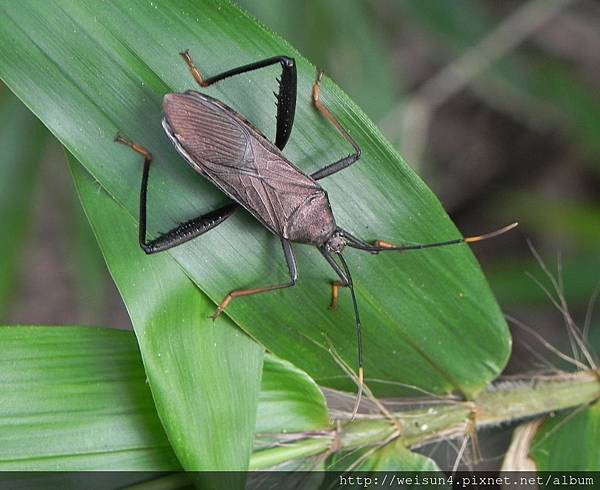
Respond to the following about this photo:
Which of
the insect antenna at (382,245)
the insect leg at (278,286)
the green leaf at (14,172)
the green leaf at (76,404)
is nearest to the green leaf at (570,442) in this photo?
the insect antenna at (382,245)

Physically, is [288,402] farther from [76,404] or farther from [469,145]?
[469,145]

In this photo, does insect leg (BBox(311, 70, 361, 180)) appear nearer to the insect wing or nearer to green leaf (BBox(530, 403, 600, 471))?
the insect wing

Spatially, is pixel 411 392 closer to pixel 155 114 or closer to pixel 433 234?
pixel 433 234

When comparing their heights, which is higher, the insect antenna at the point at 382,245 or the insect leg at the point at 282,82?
the insect leg at the point at 282,82

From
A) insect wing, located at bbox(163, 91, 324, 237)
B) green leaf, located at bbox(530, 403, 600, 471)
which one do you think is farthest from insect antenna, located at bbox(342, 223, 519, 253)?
green leaf, located at bbox(530, 403, 600, 471)

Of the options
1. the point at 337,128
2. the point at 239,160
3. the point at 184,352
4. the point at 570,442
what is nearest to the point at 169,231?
the point at 184,352

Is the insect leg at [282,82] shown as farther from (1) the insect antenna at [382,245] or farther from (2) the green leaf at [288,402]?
(2) the green leaf at [288,402]
